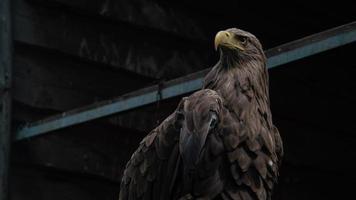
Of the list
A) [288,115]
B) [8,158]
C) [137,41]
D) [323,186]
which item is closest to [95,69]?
[137,41]

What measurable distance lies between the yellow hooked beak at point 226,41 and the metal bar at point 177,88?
15 cm

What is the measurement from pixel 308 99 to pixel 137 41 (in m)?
1.09

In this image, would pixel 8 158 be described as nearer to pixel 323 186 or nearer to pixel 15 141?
pixel 15 141

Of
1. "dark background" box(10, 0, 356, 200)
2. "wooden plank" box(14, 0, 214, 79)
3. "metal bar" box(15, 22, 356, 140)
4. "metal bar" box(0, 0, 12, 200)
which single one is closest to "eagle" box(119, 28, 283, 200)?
"metal bar" box(15, 22, 356, 140)

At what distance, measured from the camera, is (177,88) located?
471 cm

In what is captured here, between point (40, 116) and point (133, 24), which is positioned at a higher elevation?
point (133, 24)

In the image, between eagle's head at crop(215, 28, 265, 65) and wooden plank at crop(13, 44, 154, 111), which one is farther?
wooden plank at crop(13, 44, 154, 111)

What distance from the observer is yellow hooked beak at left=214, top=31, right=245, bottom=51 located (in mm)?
4355

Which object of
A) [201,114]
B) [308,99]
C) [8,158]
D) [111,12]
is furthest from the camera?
[308,99]

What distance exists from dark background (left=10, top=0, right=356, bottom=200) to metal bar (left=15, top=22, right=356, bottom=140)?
0.16m

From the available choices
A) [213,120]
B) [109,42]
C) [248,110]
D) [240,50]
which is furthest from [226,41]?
[109,42]

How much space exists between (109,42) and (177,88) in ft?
3.06

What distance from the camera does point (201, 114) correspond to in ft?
13.5

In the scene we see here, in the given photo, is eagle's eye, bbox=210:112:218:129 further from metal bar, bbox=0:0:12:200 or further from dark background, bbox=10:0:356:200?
metal bar, bbox=0:0:12:200
